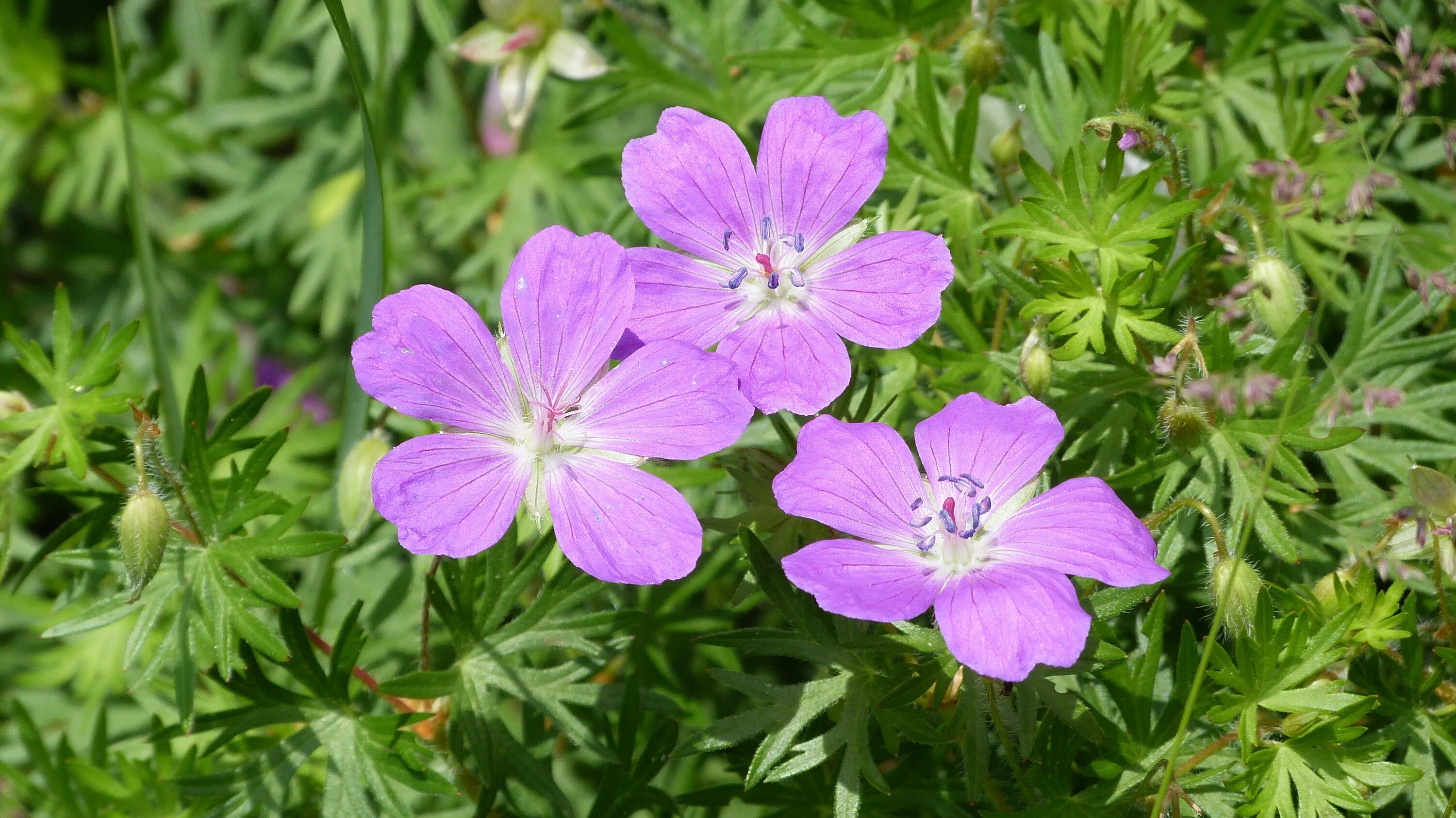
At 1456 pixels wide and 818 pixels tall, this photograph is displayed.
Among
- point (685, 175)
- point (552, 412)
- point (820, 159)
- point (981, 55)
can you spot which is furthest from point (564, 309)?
point (981, 55)

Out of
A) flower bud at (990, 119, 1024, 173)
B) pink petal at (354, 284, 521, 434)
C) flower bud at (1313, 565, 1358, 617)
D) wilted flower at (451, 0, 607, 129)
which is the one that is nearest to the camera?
pink petal at (354, 284, 521, 434)

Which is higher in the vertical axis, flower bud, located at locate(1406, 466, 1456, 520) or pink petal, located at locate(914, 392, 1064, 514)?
pink petal, located at locate(914, 392, 1064, 514)

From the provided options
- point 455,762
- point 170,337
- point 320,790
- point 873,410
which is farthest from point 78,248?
point 873,410

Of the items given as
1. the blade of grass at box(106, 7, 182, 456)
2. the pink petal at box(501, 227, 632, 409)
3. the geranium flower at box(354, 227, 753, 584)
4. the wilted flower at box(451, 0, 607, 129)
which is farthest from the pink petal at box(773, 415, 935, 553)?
the wilted flower at box(451, 0, 607, 129)

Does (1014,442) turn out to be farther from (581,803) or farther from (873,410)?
(581,803)

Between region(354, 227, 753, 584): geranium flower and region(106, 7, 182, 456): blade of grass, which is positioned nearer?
region(354, 227, 753, 584): geranium flower

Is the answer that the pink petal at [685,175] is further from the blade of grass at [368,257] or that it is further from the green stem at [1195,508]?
the green stem at [1195,508]

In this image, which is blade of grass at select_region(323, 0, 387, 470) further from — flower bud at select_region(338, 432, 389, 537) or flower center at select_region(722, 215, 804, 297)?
flower center at select_region(722, 215, 804, 297)
